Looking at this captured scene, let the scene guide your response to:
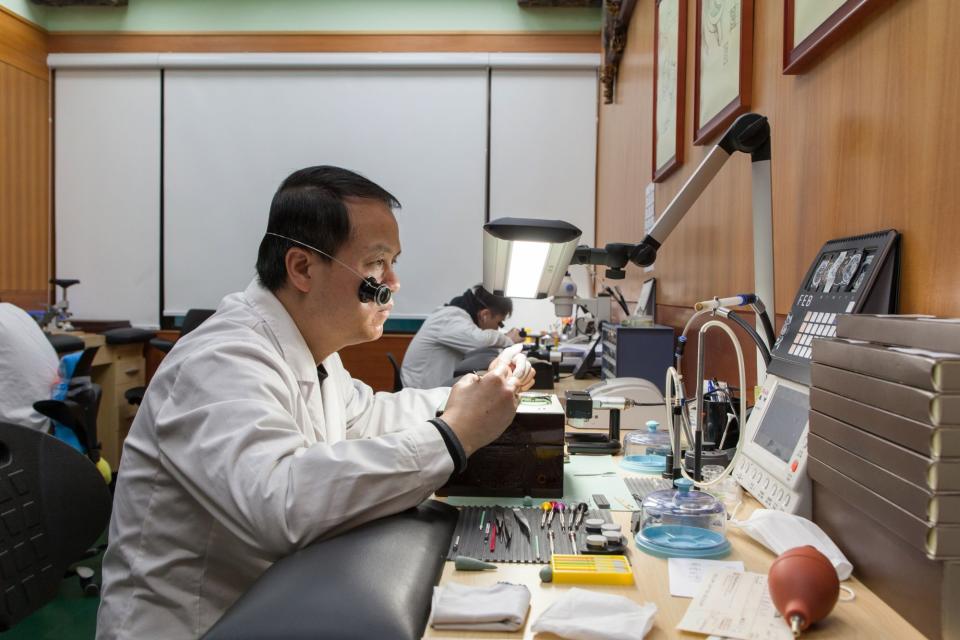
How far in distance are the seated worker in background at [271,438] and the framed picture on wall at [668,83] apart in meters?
1.63

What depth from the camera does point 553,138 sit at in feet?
16.6

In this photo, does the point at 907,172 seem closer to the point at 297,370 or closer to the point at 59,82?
the point at 297,370

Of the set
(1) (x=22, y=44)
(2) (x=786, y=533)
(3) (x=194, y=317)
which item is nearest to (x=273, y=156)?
(3) (x=194, y=317)

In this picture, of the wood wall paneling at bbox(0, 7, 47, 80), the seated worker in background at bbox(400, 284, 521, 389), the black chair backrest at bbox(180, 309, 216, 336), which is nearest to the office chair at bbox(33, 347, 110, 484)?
the black chair backrest at bbox(180, 309, 216, 336)

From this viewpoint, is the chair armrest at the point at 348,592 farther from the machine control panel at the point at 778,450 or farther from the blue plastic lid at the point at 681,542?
the machine control panel at the point at 778,450

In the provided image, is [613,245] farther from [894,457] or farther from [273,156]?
[273,156]

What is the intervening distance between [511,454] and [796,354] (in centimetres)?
51

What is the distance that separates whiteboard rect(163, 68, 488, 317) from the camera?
200 inches

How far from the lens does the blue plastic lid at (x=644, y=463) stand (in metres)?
1.47

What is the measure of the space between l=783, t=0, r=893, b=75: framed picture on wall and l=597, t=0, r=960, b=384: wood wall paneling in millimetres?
20

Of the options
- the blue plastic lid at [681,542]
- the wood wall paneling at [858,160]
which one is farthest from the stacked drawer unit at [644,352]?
the blue plastic lid at [681,542]

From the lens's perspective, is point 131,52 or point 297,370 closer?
point 297,370

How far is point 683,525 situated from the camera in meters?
1.05

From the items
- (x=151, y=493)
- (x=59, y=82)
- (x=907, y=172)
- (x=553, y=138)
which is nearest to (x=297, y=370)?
(x=151, y=493)
